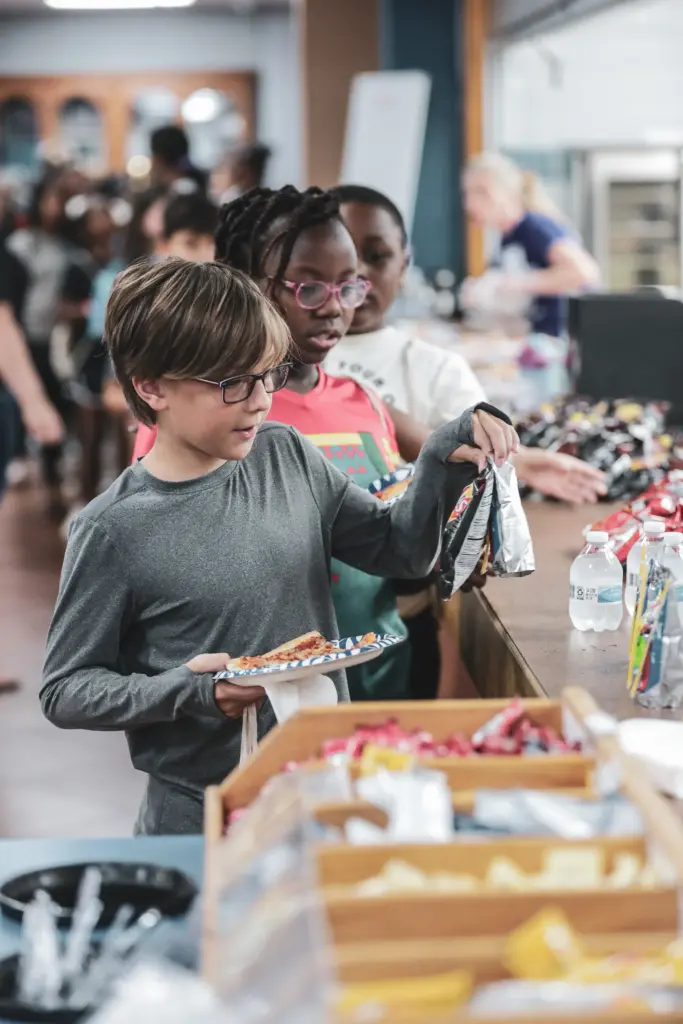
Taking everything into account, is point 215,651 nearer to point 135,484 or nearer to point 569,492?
point 135,484

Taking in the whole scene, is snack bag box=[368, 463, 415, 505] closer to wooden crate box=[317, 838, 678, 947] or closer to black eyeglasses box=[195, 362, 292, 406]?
black eyeglasses box=[195, 362, 292, 406]

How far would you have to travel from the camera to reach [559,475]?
3.17 meters

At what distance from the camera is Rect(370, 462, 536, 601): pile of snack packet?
2.28 meters

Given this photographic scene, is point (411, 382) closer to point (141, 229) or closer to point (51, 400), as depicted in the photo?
point (141, 229)

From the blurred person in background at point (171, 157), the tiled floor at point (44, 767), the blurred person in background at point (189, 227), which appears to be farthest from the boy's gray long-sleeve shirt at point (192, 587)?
the blurred person in background at point (171, 157)

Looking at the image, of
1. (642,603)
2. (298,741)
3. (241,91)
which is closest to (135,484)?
(298,741)

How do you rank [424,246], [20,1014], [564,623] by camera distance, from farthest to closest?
1. [424,246]
2. [564,623]
3. [20,1014]

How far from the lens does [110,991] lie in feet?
4.53

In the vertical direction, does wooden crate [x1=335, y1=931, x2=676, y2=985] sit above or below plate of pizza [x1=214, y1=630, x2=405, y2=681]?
above

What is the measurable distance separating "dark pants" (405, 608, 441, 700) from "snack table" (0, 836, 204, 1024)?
1347 mm

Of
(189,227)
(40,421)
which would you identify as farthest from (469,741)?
(189,227)

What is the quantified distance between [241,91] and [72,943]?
57.7 ft

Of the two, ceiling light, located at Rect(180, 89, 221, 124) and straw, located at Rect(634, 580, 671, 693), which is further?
ceiling light, located at Rect(180, 89, 221, 124)

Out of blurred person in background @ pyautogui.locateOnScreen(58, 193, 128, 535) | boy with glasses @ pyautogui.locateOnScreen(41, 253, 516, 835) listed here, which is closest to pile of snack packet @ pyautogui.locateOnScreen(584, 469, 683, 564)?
boy with glasses @ pyautogui.locateOnScreen(41, 253, 516, 835)
